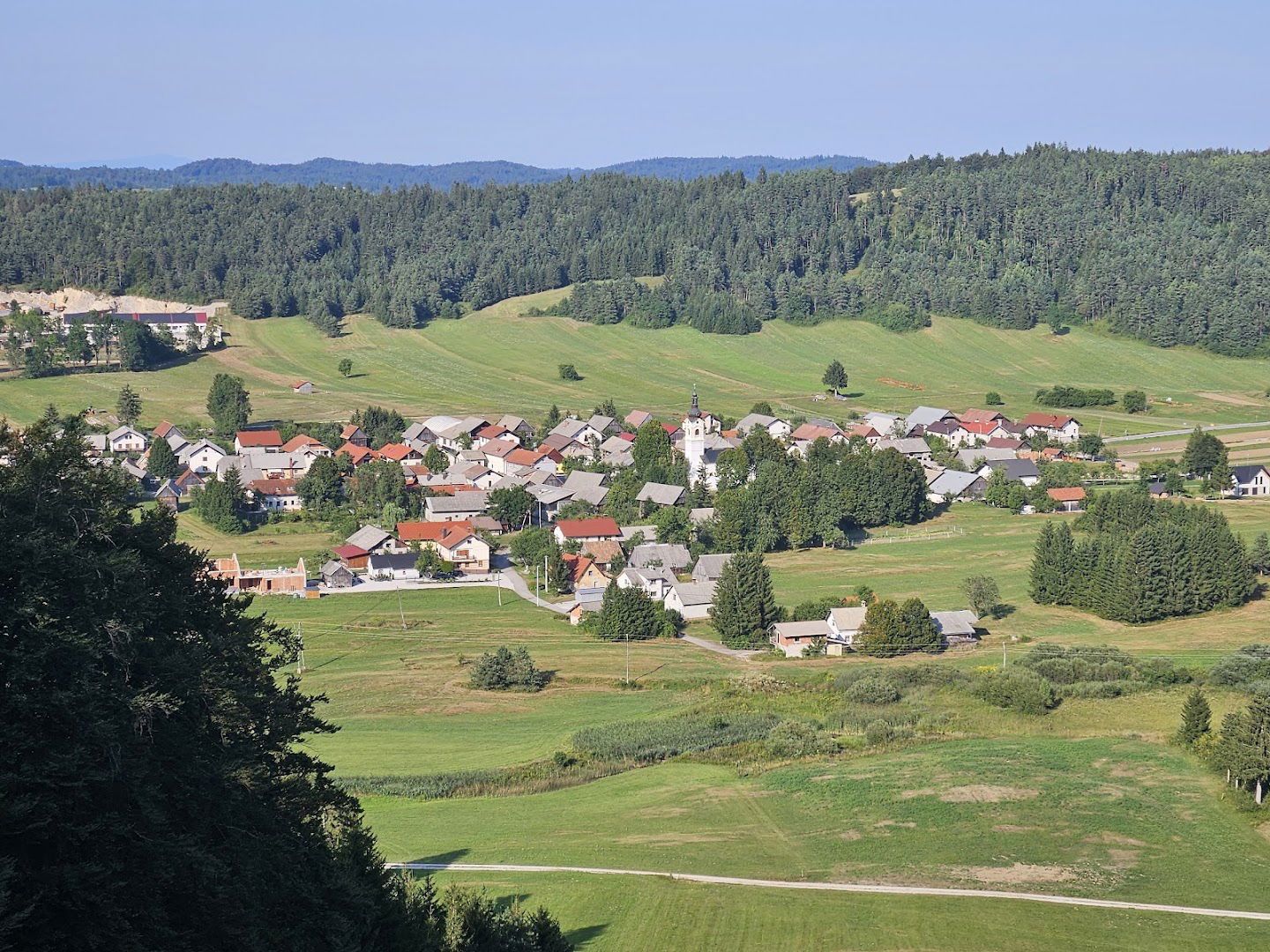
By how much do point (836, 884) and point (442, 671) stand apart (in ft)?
80.0

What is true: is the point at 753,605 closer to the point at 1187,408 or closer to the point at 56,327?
the point at 1187,408

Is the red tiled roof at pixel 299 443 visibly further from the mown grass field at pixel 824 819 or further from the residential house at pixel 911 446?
the mown grass field at pixel 824 819

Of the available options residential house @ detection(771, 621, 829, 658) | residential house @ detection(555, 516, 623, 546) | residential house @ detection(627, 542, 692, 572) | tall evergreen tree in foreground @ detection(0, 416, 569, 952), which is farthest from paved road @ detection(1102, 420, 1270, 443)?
tall evergreen tree in foreground @ detection(0, 416, 569, 952)

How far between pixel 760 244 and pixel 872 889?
491 feet

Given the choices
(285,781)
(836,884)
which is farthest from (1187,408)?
(285,781)

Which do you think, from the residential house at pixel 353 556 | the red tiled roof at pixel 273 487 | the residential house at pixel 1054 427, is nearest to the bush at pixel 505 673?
the residential house at pixel 353 556

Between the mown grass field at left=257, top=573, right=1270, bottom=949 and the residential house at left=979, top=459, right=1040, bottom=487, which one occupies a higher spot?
the residential house at left=979, top=459, right=1040, bottom=487

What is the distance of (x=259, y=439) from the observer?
9338 cm

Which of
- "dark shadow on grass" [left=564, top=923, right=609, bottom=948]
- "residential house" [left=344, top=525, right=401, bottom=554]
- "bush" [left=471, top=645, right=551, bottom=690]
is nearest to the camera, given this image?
"dark shadow on grass" [left=564, top=923, right=609, bottom=948]

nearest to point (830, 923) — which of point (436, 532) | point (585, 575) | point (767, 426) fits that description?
point (585, 575)

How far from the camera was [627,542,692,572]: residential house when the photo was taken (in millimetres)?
65938

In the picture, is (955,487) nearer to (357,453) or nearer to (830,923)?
(357,453)

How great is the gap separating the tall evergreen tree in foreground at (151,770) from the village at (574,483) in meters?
34.5

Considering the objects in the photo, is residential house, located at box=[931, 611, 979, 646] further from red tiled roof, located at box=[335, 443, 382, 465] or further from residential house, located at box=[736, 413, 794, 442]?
red tiled roof, located at box=[335, 443, 382, 465]
